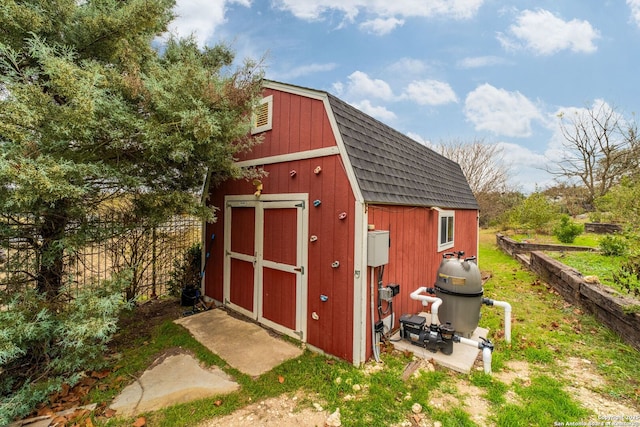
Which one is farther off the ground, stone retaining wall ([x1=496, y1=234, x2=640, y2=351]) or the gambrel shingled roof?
the gambrel shingled roof

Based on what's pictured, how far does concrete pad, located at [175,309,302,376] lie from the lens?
3.65 metres

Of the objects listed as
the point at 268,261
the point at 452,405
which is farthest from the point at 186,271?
the point at 452,405

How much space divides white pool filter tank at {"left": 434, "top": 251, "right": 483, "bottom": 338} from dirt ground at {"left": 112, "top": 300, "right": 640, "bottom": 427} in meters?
0.69

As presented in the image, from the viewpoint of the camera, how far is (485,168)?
2181cm

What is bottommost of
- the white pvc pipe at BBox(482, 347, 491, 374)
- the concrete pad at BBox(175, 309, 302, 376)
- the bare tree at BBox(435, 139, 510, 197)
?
the concrete pad at BBox(175, 309, 302, 376)


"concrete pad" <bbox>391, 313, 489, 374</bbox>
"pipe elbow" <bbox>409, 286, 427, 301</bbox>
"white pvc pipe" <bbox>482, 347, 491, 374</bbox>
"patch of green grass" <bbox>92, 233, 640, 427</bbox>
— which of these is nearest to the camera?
"patch of green grass" <bbox>92, 233, 640, 427</bbox>

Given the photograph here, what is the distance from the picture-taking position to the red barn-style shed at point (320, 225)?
3629 millimetres

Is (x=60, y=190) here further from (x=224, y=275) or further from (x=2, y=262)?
(x=224, y=275)

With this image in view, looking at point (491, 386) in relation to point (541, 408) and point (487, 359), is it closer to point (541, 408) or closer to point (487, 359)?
point (487, 359)

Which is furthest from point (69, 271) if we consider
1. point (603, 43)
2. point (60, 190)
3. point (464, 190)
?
point (603, 43)

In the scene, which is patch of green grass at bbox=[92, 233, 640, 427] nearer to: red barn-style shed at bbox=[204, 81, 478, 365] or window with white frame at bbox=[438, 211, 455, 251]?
red barn-style shed at bbox=[204, 81, 478, 365]

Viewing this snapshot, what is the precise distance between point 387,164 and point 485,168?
2124 centimetres

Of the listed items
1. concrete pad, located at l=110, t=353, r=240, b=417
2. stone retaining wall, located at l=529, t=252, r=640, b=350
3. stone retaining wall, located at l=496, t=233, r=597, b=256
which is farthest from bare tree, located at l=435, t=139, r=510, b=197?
concrete pad, located at l=110, t=353, r=240, b=417

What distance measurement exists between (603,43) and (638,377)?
11.5 metres
